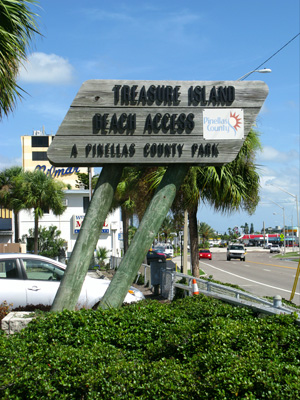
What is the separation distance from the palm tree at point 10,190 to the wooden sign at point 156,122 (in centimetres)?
2819

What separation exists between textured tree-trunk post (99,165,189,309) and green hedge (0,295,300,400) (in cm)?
95

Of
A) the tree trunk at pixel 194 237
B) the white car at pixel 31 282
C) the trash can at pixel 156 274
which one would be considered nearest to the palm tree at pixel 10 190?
the trash can at pixel 156 274

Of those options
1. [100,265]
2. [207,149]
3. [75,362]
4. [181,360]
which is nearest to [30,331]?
[75,362]

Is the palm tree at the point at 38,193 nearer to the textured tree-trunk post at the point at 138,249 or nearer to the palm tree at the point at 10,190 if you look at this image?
the palm tree at the point at 10,190

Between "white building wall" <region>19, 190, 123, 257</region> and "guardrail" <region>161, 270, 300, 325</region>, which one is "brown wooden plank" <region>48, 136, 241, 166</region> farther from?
"white building wall" <region>19, 190, 123, 257</region>

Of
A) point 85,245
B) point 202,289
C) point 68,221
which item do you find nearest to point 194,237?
point 202,289

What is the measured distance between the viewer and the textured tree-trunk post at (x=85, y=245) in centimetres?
715

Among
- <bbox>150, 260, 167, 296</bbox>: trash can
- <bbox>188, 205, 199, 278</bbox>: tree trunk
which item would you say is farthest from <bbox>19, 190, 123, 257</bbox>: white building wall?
<bbox>188, 205, 199, 278</bbox>: tree trunk

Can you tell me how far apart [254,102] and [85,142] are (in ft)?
8.50

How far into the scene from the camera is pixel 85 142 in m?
7.54

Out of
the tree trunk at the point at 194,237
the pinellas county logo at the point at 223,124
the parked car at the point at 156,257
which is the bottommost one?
the parked car at the point at 156,257

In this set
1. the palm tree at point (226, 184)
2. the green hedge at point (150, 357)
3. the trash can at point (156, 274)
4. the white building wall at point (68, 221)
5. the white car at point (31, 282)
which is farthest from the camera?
the white building wall at point (68, 221)

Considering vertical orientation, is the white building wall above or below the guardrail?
above

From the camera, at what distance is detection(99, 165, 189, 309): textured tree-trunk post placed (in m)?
7.21
